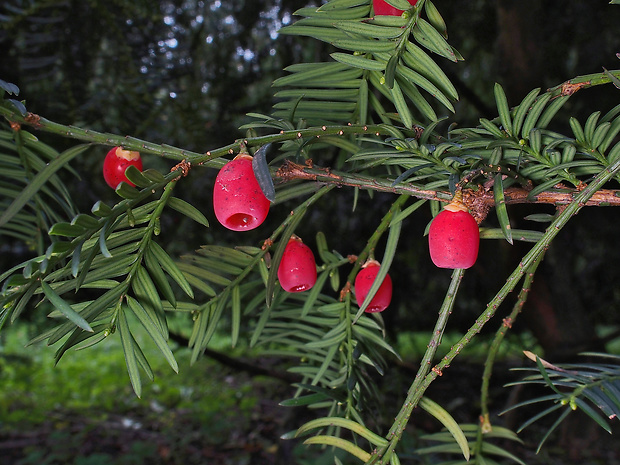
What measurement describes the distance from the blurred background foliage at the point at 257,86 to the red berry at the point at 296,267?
0.57 m

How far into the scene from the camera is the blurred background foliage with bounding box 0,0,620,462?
43.1 inches

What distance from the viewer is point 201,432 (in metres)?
2.08

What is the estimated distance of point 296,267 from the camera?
0.60m

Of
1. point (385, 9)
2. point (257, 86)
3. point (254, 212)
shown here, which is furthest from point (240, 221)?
point (257, 86)

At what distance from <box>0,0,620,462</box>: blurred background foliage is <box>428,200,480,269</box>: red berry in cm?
72

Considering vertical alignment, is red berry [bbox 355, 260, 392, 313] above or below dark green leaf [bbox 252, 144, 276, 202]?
below

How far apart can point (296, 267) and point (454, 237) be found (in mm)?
203

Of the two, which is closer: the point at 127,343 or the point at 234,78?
the point at 127,343

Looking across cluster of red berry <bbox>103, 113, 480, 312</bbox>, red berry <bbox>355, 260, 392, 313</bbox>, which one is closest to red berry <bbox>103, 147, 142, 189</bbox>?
cluster of red berry <bbox>103, 113, 480, 312</bbox>

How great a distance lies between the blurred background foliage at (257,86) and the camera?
1096 mm

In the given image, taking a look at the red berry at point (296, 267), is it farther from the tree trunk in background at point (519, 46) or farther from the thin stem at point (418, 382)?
the tree trunk in background at point (519, 46)

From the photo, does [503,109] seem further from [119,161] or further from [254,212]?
[119,161]

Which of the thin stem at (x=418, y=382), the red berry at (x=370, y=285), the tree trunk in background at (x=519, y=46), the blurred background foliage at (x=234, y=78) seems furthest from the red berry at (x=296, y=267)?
the tree trunk in background at (x=519, y=46)

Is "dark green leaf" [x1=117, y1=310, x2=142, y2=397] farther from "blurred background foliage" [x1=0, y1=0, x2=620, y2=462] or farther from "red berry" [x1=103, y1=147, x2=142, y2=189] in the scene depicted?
"blurred background foliage" [x1=0, y1=0, x2=620, y2=462]
